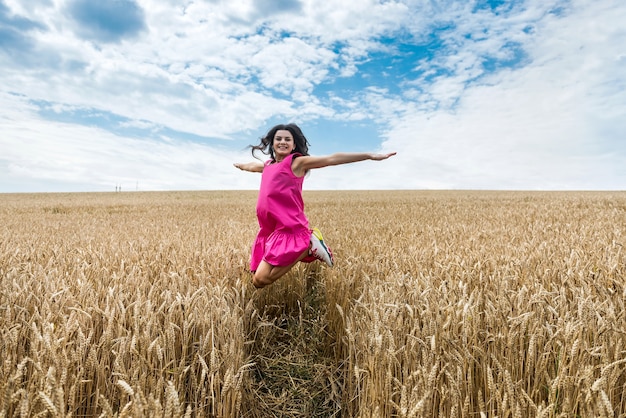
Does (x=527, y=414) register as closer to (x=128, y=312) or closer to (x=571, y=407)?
(x=571, y=407)

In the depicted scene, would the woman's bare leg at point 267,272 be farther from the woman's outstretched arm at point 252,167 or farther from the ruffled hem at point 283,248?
the woman's outstretched arm at point 252,167

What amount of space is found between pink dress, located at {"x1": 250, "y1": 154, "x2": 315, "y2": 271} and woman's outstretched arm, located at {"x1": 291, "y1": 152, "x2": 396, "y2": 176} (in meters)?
0.10

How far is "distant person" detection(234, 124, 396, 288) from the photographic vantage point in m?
3.60

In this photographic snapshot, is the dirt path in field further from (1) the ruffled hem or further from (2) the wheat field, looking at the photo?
(1) the ruffled hem

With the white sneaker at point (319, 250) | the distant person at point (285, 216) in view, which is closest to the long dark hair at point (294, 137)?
the distant person at point (285, 216)

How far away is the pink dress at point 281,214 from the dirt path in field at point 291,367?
59 cm

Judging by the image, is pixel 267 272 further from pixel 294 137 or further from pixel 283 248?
pixel 294 137

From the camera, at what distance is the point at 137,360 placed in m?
1.88

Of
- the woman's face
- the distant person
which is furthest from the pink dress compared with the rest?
the woman's face

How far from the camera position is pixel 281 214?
12.6 feet

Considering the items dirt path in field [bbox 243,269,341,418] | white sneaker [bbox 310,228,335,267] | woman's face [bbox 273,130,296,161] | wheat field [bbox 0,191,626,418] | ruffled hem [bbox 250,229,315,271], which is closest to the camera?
wheat field [bbox 0,191,626,418]

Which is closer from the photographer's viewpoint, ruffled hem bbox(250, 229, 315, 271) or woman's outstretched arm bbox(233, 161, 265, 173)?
ruffled hem bbox(250, 229, 315, 271)

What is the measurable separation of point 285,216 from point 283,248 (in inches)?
14.4

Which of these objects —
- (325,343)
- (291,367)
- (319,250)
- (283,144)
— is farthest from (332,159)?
(291,367)
